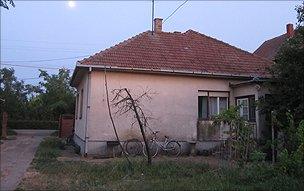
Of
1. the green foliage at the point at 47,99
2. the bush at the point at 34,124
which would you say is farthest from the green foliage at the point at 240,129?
the bush at the point at 34,124

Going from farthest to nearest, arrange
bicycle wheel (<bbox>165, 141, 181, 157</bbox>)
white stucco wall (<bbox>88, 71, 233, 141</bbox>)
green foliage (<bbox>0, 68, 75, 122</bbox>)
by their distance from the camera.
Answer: green foliage (<bbox>0, 68, 75, 122</bbox>) < bicycle wheel (<bbox>165, 141, 181, 157</bbox>) < white stucco wall (<bbox>88, 71, 233, 141</bbox>)

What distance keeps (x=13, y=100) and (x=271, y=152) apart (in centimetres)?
2666

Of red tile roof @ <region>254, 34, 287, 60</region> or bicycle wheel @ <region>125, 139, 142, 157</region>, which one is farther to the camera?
red tile roof @ <region>254, 34, 287, 60</region>

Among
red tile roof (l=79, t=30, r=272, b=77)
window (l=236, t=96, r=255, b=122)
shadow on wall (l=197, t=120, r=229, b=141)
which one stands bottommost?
shadow on wall (l=197, t=120, r=229, b=141)

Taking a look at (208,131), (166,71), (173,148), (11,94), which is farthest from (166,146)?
(11,94)

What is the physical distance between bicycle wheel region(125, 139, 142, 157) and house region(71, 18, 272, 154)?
0.34 metres

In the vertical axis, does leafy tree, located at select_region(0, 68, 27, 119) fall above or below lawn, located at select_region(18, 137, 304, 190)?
above

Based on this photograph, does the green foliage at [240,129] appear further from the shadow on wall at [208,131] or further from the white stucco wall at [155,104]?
the shadow on wall at [208,131]

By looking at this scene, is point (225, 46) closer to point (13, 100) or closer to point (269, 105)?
point (269, 105)

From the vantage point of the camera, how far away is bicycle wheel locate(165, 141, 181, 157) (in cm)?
1750

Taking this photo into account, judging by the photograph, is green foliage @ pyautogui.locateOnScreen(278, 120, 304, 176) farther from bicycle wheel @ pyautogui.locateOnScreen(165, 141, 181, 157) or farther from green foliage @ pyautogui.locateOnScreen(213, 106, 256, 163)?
bicycle wheel @ pyautogui.locateOnScreen(165, 141, 181, 157)

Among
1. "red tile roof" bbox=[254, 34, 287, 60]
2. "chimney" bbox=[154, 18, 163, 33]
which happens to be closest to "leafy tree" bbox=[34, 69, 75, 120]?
"red tile roof" bbox=[254, 34, 287, 60]

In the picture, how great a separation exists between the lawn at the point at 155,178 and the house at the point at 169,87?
4.52 meters

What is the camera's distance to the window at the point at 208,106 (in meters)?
18.8
